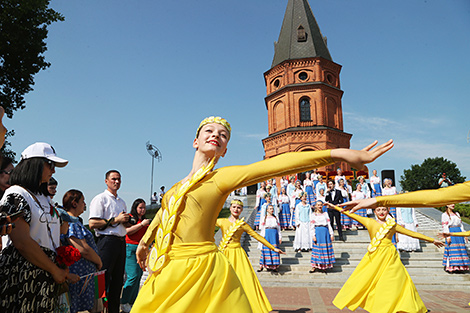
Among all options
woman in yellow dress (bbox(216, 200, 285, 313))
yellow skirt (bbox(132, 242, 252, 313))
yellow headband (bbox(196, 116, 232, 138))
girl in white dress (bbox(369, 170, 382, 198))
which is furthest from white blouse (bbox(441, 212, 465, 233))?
yellow skirt (bbox(132, 242, 252, 313))

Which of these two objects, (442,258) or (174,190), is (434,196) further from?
(442,258)

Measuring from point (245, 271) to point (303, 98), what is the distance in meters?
33.0

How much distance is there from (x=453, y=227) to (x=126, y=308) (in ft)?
32.0

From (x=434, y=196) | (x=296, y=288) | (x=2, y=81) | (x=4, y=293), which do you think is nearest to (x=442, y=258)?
(x=296, y=288)

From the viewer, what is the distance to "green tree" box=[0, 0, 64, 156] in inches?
558

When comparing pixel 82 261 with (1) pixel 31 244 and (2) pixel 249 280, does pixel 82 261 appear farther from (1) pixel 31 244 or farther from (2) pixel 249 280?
(2) pixel 249 280

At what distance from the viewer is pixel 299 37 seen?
128 feet

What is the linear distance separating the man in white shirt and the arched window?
3284 centimetres

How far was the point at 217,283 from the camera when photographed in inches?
75.9

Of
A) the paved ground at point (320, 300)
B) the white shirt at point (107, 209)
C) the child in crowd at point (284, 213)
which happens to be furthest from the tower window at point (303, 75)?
the white shirt at point (107, 209)

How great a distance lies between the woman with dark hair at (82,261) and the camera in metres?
3.59

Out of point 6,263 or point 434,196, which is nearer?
point 6,263

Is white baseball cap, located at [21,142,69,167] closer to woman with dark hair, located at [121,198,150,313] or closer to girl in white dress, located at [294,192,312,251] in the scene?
woman with dark hair, located at [121,198,150,313]

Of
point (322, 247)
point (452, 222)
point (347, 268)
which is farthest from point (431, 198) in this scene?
point (452, 222)
